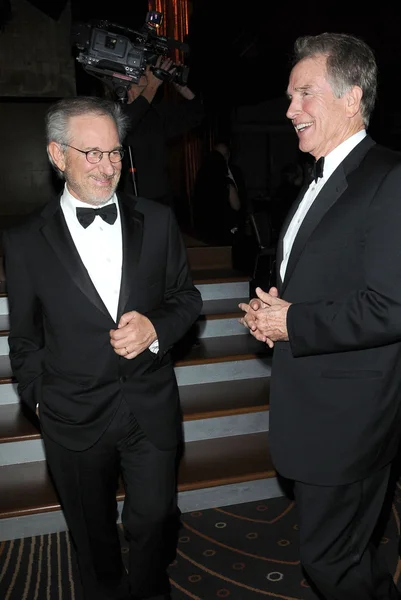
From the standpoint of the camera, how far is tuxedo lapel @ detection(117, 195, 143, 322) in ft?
6.37

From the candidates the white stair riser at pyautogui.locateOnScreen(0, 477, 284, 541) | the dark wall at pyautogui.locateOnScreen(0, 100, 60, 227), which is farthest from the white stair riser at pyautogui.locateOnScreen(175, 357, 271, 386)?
the dark wall at pyautogui.locateOnScreen(0, 100, 60, 227)

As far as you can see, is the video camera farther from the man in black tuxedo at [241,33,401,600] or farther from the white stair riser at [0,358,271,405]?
the man in black tuxedo at [241,33,401,600]

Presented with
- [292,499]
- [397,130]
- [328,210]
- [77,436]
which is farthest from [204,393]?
[397,130]

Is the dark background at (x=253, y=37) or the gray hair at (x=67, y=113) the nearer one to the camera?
the gray hair at (x=67, y=113)

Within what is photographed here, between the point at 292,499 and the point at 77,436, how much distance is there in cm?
169

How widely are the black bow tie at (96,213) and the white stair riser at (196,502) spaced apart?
178cm

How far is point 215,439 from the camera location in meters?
3.58

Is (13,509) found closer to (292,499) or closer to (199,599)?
(199,599)

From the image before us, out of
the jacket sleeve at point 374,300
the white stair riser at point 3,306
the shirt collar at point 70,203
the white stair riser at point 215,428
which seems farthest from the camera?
the white stair riser at point 3,306

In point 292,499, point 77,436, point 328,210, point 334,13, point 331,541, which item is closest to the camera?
point 328,210

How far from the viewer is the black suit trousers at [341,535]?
1.75 meters

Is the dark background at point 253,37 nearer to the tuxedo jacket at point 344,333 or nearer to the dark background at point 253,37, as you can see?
the dark background at point 253,37

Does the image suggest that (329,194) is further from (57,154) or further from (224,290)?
(224,290)

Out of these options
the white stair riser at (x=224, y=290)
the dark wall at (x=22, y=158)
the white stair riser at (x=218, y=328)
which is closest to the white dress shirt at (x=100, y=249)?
the white stair riser at (x=218, y=328)
